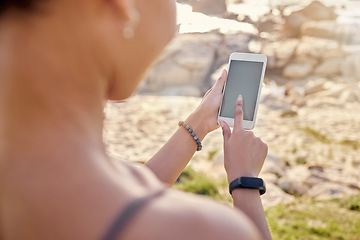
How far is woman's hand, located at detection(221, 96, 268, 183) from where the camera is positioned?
119 cm

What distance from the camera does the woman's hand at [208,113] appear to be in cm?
156

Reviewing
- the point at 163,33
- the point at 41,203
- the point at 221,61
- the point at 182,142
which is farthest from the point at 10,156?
the point at 221,61

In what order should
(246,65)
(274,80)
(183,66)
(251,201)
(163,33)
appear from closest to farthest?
(163,33), (251,201), (246,65), (183,66), (274,80)

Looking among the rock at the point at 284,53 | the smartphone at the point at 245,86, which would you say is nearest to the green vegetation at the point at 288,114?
the rock at the point at 284,53

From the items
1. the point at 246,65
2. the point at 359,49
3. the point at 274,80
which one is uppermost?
the point at 246,65

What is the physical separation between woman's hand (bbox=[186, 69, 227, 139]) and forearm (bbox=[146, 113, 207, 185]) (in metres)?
0.02

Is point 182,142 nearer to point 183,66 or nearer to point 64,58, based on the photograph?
point 64,58

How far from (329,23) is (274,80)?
3.86 meters

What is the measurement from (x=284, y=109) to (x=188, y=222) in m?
8.84

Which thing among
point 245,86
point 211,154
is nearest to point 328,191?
point 211,154

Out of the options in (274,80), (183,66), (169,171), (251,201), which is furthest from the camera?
(274,80)

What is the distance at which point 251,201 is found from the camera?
1.12m

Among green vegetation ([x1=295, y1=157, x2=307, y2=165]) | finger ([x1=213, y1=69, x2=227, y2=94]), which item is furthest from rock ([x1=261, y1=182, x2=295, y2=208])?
finger ([x1=213, y1=69, x2=227, y2=94])

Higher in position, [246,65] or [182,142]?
[246,65]
